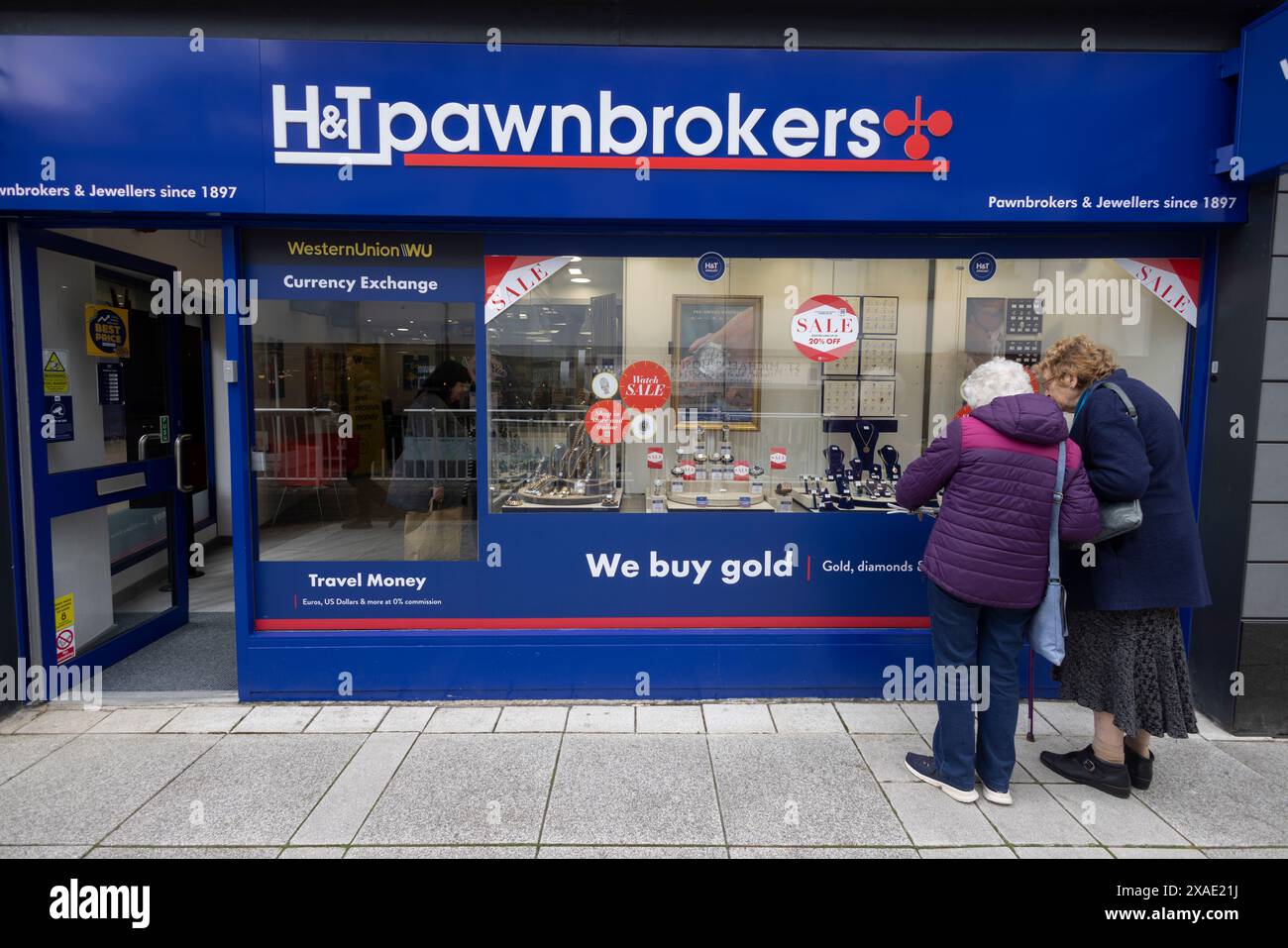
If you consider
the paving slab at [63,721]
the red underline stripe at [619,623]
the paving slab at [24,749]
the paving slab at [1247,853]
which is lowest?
the paving slab at [1247,853]

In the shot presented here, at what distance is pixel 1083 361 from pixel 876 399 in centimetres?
139

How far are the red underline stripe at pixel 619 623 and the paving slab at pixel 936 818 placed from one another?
3.49 feet

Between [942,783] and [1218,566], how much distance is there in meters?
2.09

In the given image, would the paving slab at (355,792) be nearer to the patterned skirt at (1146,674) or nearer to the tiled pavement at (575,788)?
the tiled pavement at (575,788)

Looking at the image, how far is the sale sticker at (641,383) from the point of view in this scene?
422 cm

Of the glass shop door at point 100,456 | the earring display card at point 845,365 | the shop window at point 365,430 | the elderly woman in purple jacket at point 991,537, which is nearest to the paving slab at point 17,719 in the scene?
the glass shop door at point 100,456

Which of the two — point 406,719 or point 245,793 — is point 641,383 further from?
point 245,793

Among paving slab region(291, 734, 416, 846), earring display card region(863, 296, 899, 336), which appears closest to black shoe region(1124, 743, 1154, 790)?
earring display card region(863, 296, 899, 336)

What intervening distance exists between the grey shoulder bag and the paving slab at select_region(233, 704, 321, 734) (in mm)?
3977

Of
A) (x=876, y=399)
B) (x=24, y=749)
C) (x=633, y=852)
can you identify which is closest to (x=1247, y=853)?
(x=633, y=852)

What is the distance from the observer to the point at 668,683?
399 centimetres

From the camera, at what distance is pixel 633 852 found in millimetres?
2676

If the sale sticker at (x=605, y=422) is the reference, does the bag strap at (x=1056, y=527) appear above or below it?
below

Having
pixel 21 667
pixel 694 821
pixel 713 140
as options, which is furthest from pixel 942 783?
pixel 21 667
